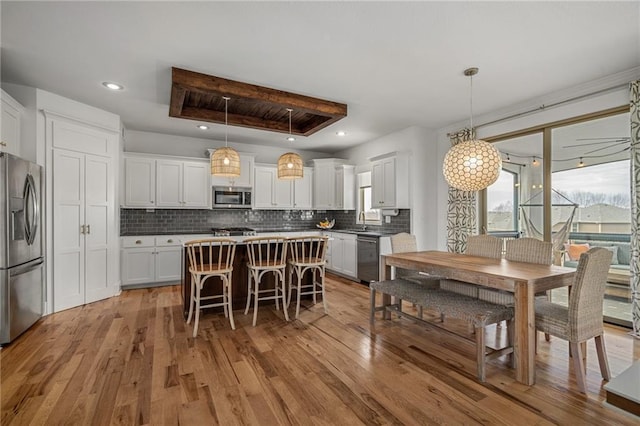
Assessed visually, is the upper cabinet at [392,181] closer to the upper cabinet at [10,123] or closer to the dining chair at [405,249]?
the dining chair at [405,249]

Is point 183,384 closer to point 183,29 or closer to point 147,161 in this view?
point 183,29

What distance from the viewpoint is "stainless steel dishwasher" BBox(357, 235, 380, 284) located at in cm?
523

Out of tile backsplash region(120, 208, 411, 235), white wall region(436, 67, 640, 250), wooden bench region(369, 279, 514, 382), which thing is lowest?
wooden bench region(369, 279, 514, 382)

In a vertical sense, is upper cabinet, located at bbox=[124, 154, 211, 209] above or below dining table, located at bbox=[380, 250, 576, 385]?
above

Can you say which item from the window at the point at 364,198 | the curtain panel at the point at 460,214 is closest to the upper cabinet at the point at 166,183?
the window at the point at 364,198

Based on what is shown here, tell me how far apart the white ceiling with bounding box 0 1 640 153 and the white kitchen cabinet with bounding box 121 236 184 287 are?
2198mm

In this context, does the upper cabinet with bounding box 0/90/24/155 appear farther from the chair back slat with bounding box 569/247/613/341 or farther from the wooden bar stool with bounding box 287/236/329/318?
the chair back slat with bounding box 569/247/613/341

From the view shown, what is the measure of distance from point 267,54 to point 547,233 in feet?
13.1

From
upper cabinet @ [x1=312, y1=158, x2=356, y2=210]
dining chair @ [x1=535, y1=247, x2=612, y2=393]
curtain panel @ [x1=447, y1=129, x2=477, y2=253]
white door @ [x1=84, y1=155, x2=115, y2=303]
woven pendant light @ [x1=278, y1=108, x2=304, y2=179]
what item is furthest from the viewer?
upper cabinet @ [x1=312, y1=158, x2=356, y2=210]

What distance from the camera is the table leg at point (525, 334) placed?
89.4 inches

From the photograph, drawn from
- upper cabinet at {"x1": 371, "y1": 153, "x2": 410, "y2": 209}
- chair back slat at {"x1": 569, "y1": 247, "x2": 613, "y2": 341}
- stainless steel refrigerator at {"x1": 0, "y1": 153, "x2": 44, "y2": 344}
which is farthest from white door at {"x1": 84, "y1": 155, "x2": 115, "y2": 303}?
chair back slat at {"x1": 569, "y1": 247, "x2": 613, "y2": 341}

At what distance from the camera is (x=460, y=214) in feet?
16.0

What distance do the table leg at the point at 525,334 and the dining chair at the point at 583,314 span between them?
176 millimetres

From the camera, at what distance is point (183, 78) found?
317cm
